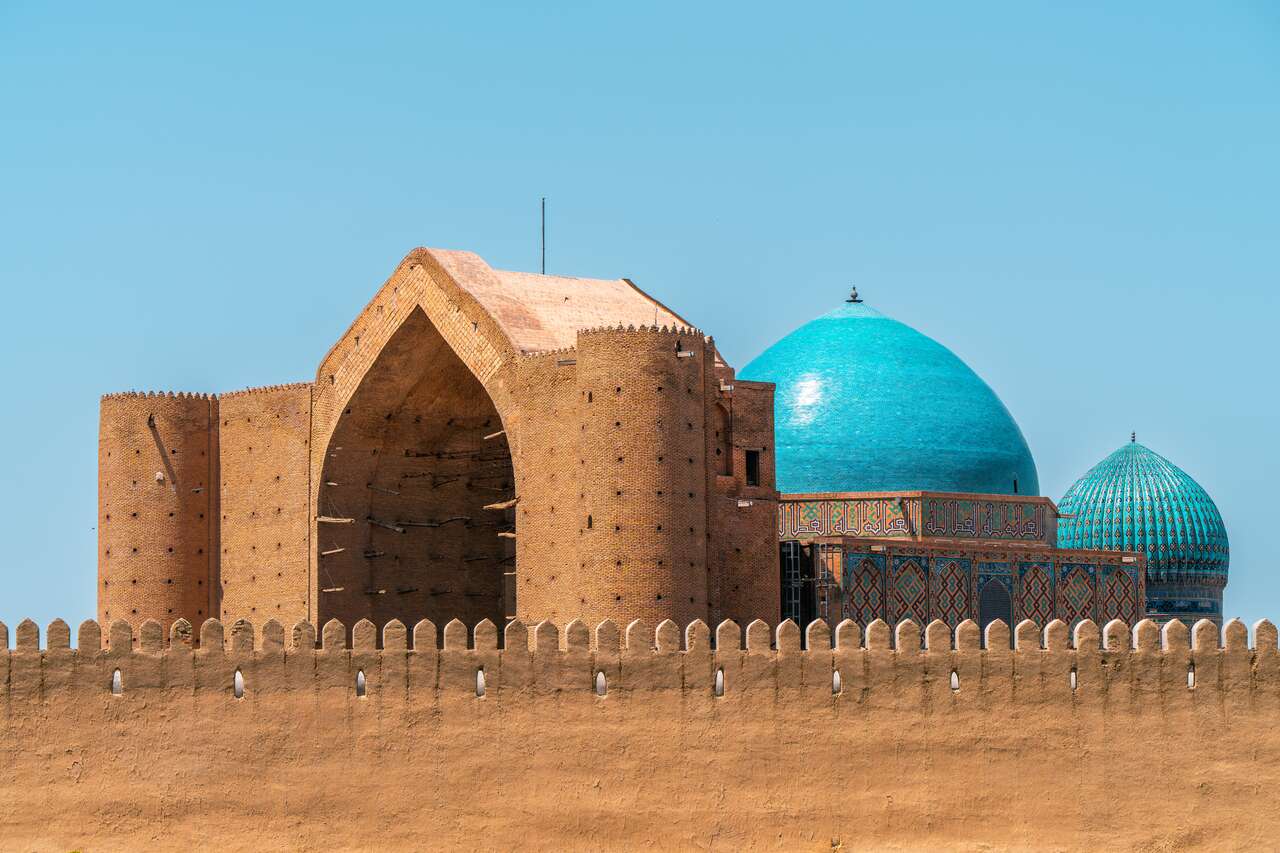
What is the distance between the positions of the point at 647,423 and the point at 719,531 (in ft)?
9.77

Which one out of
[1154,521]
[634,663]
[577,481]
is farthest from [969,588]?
[634,663]

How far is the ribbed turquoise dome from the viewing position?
192 ft

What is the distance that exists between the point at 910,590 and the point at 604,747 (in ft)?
48.8

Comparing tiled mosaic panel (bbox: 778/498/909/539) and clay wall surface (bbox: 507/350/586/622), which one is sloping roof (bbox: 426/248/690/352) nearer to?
clay wall surface (bbox: 507/350/586/622)

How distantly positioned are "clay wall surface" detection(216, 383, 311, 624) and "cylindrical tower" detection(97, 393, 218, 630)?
430 millimetres

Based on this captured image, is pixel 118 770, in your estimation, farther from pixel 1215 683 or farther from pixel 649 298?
pixel 649 298

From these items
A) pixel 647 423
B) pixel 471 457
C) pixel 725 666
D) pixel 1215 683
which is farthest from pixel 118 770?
pixel 471 457

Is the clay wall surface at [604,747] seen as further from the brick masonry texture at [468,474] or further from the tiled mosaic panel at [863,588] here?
the tiled mosaic panel at [863,588]

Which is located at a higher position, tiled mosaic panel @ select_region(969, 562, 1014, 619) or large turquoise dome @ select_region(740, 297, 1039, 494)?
large turquoise dome @ select_region(740, 297, 1039, 494)

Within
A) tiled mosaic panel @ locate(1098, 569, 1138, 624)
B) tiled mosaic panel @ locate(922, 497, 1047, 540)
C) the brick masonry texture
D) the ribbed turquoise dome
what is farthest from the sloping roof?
the ribbed turquoise dome

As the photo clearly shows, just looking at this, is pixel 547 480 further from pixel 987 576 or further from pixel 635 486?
pixel 987 576

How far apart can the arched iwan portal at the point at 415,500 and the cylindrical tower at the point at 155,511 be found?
292cm

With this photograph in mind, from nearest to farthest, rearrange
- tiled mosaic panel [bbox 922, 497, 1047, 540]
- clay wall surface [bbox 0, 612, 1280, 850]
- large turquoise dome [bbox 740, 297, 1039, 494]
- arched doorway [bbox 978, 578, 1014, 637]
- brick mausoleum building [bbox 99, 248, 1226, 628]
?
clay wall surface [bbox 0, 612, 1280, 850], brick mausoleum building [bbox 99, 248, 1226, 628], arched doorway [bbox 978, 578, 1014, 637], tiled mosaic panel [bbox 922, 497, 1047, 540], large turquoise dome [bbox 740, 297, 1039, 494]

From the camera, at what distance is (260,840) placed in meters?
32.6
